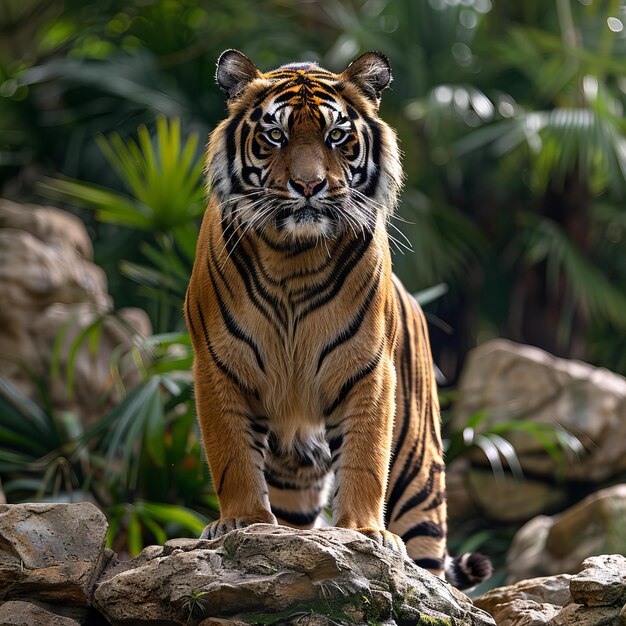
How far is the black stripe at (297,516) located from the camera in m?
4.14

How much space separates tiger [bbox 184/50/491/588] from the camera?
339 centimetres

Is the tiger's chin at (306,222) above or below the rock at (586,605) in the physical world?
above

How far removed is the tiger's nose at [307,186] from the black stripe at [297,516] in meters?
1.36

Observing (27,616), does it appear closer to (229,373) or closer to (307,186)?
(229,373)

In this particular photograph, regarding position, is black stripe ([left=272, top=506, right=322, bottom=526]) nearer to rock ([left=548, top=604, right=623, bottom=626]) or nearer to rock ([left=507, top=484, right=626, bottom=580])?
rock ([left=548, top=604, right=623, bottom=626])

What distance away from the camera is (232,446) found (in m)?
3.43

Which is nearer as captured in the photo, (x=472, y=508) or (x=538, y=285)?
(x=472, y=508)

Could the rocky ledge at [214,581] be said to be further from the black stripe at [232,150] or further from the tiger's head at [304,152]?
the black stripe at [232,150]

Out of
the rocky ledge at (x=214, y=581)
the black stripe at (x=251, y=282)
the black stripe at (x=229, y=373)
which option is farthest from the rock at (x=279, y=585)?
the black stripe at (x=251, y=282)

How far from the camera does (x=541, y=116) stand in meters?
9.09

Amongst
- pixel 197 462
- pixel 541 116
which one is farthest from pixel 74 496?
pixel 541 116

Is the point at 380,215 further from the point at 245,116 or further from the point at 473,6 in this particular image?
the point at 473,6

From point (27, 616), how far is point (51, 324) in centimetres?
451

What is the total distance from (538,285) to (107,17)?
15.0 feet
